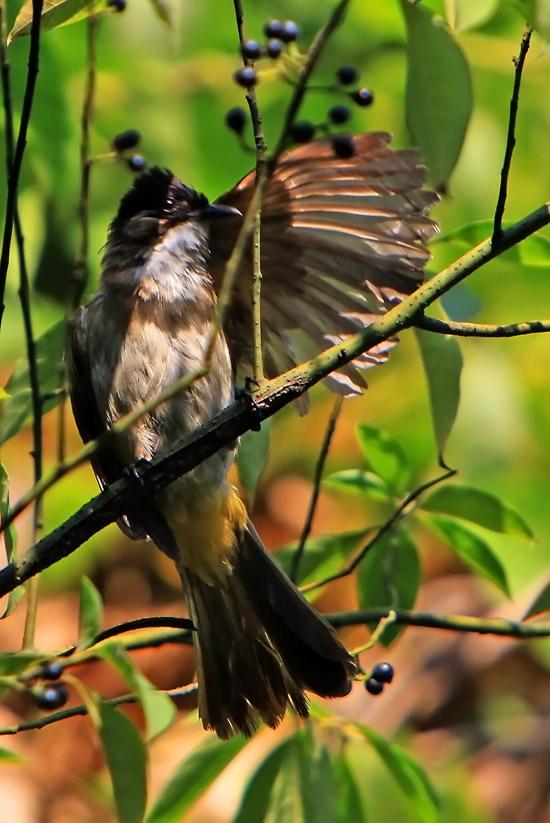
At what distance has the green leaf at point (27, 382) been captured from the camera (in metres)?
2.79

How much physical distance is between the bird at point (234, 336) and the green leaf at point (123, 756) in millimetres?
659

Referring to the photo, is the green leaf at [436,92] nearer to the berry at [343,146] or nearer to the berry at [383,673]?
the berry at [343,146]

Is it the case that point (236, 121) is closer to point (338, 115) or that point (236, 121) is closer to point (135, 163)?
point (338, 115)

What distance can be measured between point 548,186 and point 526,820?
294cm

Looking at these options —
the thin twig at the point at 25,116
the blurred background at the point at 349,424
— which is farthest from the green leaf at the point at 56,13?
the blurred background at the point at 349,424

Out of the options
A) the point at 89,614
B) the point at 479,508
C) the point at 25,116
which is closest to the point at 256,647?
the point at 479,508

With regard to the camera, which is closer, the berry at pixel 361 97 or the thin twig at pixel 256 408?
the thin twig at pixel 256 408

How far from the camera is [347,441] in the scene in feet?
20.2

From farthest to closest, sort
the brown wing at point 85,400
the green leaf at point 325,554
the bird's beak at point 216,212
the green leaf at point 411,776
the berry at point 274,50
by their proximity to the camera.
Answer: the brown wing at point 85,400 → the bird's beak at point 216,212 → the green leaf at point 325,554 → the green leaf at point 411,776 → the berry at point 274,50

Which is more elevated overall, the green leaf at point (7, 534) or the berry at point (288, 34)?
the berry at point (288, 34)

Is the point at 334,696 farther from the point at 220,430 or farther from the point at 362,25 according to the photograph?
the point at 362,25

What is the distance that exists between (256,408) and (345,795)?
39.8 inches

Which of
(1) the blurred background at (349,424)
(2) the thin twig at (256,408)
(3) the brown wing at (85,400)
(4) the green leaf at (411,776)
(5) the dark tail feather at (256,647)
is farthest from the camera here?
(1) the blurred background at (349,424)

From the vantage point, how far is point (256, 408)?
7.58 feet
